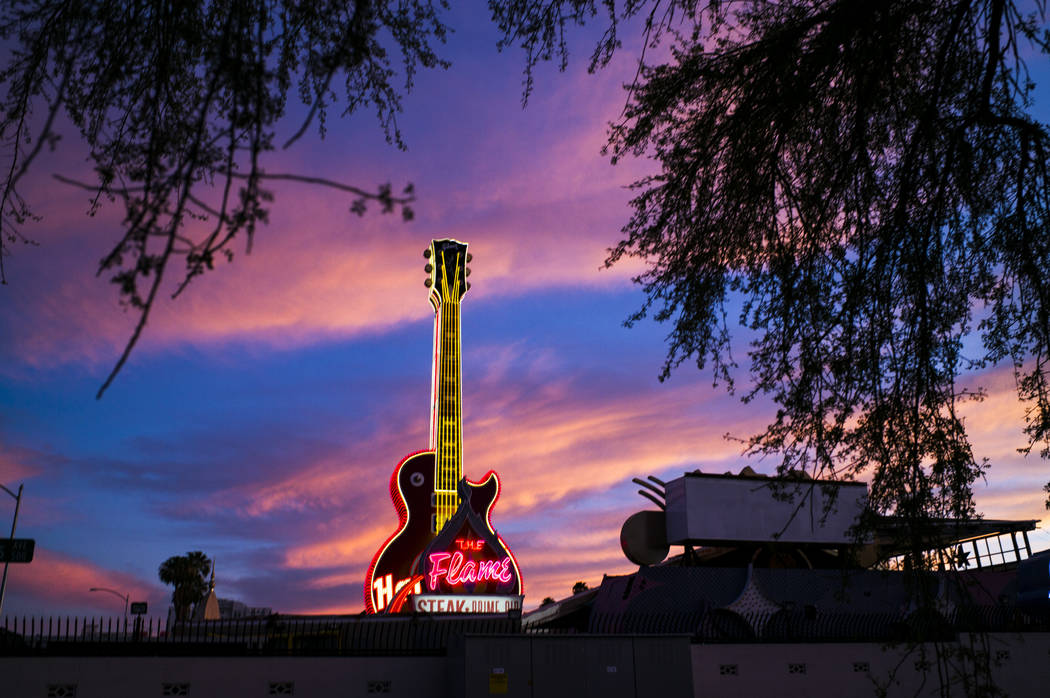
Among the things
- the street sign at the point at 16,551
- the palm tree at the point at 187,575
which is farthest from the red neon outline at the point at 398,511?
the palm tree at the point at 187,575

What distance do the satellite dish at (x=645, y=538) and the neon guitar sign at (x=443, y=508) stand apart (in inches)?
419

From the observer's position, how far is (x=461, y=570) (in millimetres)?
37594

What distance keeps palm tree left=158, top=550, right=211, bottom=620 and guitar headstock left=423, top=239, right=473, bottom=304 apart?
51949 millimetres

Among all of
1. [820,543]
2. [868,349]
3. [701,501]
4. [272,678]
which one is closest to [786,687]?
[701,501]

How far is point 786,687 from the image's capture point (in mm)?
21703

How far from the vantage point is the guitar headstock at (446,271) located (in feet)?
172

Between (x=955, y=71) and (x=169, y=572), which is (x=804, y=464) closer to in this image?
(x=955, y=71)

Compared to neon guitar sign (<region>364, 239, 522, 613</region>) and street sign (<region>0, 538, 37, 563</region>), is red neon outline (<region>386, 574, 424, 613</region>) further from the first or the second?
street sign (<region>0, 538, 37, 563</region>)

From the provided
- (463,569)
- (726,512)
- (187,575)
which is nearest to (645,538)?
(726,512)

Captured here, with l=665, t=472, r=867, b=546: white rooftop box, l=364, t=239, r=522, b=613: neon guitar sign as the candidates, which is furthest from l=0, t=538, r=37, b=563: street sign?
l=665, t=472, r=867, b=546: white rooftop box

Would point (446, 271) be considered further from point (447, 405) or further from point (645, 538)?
point (645, 538)

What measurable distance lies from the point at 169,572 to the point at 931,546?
305 ft

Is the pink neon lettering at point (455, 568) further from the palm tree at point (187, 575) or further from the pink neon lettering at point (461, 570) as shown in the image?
the palm tree at point (187, 575)

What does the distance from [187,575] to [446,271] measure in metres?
54.9
